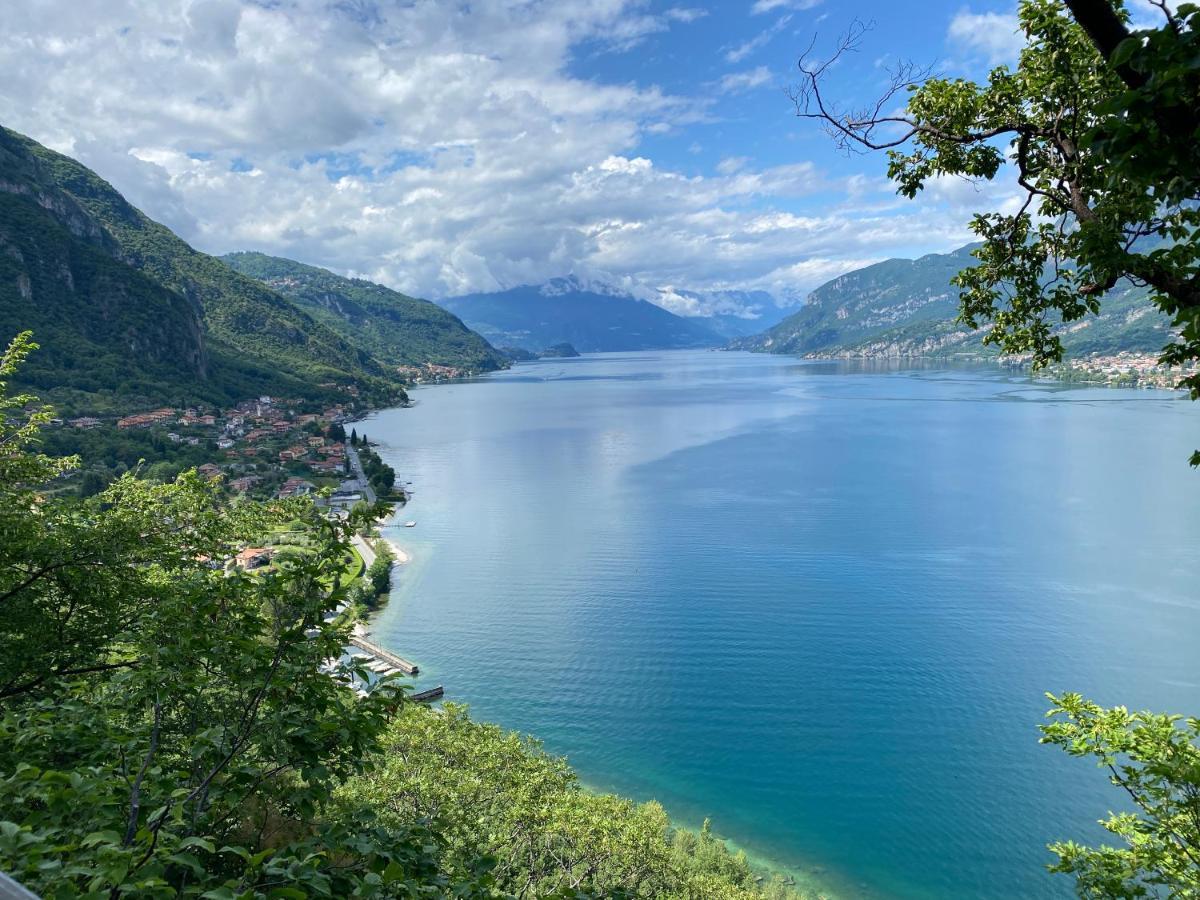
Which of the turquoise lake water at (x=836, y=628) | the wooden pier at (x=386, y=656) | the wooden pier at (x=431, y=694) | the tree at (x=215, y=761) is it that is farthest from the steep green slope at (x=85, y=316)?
the tree at (x=215, y=761)

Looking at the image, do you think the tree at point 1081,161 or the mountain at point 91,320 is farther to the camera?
the mountain at point 91,320

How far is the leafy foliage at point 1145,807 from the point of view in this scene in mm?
6820

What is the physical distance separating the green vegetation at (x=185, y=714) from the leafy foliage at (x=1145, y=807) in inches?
257

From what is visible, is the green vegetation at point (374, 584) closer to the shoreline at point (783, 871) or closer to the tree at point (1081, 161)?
the shoreline at point (783, 871)

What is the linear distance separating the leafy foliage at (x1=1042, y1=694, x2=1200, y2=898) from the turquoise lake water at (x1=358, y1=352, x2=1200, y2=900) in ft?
61.0

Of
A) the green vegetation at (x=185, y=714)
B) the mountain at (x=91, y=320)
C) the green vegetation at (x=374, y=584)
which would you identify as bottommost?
the green vegetation at (x=374, y=584)

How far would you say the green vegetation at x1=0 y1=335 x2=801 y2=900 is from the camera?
3.11 m

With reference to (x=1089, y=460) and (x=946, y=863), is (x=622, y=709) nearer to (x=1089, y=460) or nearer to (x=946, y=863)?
(x=946, y=863)

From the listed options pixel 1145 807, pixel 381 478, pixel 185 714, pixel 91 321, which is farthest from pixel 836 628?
pixel 91 321

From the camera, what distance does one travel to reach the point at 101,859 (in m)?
2.74

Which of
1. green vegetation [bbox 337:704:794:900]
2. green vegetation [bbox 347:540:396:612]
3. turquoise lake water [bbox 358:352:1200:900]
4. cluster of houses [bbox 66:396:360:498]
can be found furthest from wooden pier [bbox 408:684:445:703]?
cluster of houses [bbox 66:396:360:498]

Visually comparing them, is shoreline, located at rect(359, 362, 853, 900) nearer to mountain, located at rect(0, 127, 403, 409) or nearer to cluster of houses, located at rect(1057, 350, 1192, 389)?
mountain, located at rect(0, 127, 403, 409)

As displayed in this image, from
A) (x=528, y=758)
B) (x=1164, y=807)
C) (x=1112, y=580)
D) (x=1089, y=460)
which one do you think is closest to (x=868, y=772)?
(x=528, y=758)

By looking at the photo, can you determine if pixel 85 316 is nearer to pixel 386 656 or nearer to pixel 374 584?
pixel 374 584
